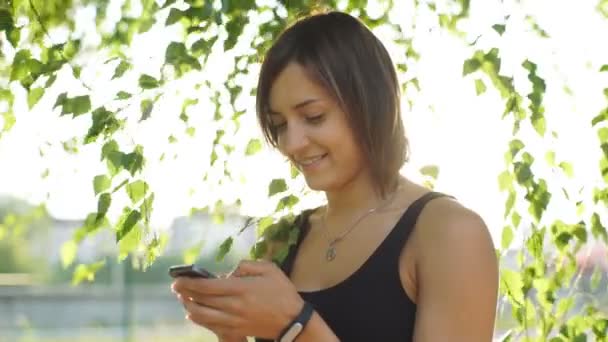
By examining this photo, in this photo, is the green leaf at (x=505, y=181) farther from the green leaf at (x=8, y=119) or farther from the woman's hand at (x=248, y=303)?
the green leaf at (x=8, y=119)

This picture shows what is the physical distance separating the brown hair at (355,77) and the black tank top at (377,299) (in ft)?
→ 0.26

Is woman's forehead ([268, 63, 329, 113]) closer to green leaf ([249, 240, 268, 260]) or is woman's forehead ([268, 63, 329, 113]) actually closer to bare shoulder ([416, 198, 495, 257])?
bare shoulder ([416, 198, 495, 257])

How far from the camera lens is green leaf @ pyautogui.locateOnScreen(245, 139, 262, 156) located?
1.96m

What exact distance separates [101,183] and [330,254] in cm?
42

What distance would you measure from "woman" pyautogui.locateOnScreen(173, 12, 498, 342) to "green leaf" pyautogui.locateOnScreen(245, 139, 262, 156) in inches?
14.3

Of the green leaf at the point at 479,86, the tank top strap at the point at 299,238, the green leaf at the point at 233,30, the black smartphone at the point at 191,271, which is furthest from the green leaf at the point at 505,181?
the black smartphone at the point at 191,271

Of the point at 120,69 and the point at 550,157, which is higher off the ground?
the point at 120,69

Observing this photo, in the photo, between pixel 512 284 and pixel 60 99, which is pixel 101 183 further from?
pixel 512 284

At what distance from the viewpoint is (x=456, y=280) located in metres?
1.35

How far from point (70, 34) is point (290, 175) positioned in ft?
1.34

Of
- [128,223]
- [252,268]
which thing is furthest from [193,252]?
[252,268]

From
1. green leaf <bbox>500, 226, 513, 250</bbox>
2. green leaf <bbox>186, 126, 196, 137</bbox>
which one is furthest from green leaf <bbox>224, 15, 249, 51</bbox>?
green leaf <bbox>500, 226, 513, 250</bbox>

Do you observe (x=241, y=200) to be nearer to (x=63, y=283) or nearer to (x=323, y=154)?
(x=323, y=154)

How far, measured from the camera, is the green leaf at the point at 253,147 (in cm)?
196
